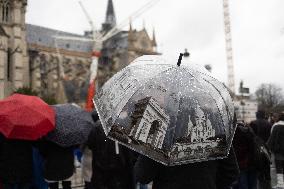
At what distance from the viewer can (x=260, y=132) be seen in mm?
10078

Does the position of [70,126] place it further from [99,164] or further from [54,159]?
[99,164]

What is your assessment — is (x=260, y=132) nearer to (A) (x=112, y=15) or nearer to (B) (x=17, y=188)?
(B) (x=17, y=188)

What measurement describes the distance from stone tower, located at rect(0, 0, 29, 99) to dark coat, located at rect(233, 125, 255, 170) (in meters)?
50.7

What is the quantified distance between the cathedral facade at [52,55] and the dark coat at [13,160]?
165 ft

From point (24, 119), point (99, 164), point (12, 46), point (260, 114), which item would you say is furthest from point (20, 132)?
Result: point (12, 46)

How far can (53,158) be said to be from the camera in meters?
6.58

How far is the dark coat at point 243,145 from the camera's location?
726cm

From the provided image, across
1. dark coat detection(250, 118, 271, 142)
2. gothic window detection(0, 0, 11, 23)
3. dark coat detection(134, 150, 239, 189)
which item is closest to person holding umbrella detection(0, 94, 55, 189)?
dark coat detection(134, 150, 239, 189)

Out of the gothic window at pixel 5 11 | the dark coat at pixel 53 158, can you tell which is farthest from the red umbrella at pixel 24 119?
the gothic window at pixel 5 11

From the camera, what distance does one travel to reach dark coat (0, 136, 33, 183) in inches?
249

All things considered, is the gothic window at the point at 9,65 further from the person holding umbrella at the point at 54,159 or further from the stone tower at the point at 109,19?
the stone tower at the point at 109,19

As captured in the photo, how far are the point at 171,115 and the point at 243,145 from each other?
14.9 feet

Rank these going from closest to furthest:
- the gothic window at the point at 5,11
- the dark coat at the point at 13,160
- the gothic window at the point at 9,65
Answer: the dark coat at the point at 13,160 → the gothic window at the point at 9,65 → the gothic window at the point at 5,11

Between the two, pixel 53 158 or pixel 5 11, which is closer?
pixel 53 158
